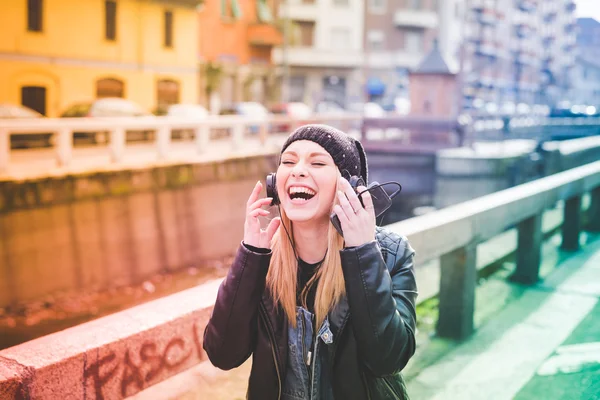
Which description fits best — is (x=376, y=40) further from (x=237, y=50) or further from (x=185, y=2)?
(x=185, y=2)

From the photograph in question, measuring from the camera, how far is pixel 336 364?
1.90 metres

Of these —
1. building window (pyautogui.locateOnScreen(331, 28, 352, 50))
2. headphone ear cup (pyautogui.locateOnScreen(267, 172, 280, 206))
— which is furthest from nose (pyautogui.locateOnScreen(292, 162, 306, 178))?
building window (pyautogui.locateOnScreen(331, 28, 352, 50))

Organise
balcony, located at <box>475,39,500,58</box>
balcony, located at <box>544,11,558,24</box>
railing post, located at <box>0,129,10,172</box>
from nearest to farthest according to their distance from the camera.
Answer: railing post, located at <box>0,129,10,172</box> → balcony, located at <box>475,39,500,58</box> → balcony, located at <box>544,11,558,24</box>

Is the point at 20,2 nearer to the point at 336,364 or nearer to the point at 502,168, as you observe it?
the point at 502,168

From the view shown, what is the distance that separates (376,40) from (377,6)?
2743 millimetres

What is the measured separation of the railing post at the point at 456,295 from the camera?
→ 4.43 m

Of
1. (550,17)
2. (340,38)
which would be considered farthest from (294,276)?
(550,17)

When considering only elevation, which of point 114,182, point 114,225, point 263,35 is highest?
point 263,35

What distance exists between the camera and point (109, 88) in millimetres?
28906

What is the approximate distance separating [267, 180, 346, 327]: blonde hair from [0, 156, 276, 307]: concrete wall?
11688mm

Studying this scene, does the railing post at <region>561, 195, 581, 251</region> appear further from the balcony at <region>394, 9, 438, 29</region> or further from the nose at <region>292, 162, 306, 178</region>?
the balcony at <region>394, 9, 438, 29</region>

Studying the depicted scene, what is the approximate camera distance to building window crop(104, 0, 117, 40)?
28.1 metres

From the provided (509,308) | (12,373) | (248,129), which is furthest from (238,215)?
(12,373)

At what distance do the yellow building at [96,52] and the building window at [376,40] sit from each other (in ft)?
73.9
